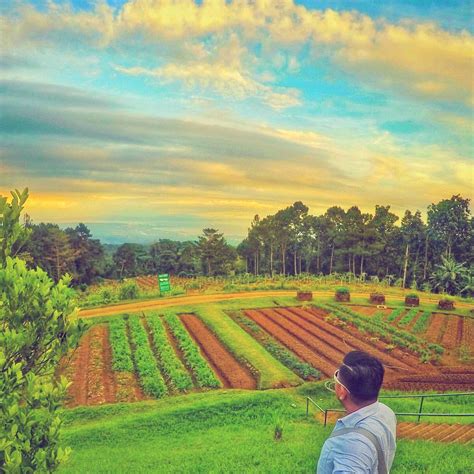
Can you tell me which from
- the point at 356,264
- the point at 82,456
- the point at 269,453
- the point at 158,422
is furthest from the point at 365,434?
the point at 356,264

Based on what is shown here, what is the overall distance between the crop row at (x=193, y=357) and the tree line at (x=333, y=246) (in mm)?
30252

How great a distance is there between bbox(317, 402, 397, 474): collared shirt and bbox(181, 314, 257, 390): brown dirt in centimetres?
1558

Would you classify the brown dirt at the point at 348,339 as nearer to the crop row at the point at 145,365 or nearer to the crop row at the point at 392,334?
the crop row at the point at 392,334

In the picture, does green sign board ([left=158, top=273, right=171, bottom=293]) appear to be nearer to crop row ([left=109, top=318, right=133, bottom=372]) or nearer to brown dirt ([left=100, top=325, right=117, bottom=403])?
crop row ([left=109, top=318, right=133, bottom=372])

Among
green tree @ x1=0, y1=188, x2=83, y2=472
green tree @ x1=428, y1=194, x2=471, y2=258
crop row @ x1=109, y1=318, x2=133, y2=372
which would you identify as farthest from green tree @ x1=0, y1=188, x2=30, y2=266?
green tree @ x1=428, y1=194, x2=471, y2=258

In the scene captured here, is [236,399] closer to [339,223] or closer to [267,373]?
[267,373]

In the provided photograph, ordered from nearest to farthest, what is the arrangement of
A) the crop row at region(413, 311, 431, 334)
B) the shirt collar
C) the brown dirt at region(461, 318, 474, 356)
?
the shirt collar → the brown dirt at region(461, 318, 474, 356) → the crop row at region(413, 311, 431, 334)

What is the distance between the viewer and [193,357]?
21.0 metres

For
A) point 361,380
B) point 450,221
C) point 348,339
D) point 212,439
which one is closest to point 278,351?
point 348,339

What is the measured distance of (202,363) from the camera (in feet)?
66.3

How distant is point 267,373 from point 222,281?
87.8 feet

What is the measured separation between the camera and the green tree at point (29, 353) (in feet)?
15.2

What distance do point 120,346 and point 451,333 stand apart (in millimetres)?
20695

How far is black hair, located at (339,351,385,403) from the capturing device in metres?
3.08
